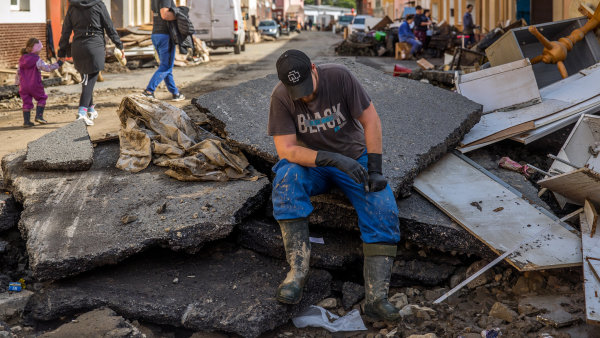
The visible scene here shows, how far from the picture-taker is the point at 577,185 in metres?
4.03

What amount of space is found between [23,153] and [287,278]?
3055 mm

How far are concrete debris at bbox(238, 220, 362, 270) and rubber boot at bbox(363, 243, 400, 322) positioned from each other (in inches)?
17.9

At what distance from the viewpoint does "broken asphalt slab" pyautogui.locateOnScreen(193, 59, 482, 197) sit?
451 cm

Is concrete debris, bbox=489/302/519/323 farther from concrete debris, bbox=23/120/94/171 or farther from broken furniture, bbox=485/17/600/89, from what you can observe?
broken furniture, bbox=485/17/600/89

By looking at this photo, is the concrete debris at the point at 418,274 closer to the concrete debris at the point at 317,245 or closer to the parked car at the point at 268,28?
the concrete debris at the point at 317,245

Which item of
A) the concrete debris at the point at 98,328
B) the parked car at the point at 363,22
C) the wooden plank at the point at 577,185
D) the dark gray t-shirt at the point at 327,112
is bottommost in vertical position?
the concrete debris at the point at 98,328

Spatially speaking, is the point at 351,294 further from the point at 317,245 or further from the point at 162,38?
the point at 162,38

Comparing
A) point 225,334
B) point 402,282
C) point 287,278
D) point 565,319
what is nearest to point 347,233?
point 402,282

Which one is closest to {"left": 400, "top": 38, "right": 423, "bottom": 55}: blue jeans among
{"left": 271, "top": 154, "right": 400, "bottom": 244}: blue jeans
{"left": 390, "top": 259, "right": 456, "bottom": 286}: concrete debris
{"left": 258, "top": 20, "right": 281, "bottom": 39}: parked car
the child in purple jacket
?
the child in purple jacket

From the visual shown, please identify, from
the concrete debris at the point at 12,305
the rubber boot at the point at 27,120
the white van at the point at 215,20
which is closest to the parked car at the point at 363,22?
the white van at the point at 215,20

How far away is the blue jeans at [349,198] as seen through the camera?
11.4ft

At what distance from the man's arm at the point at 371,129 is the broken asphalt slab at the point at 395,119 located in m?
0.43

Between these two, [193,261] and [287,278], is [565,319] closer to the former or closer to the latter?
[287,278]

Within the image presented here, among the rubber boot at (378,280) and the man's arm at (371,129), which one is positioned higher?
the man's arm at (371,129)
